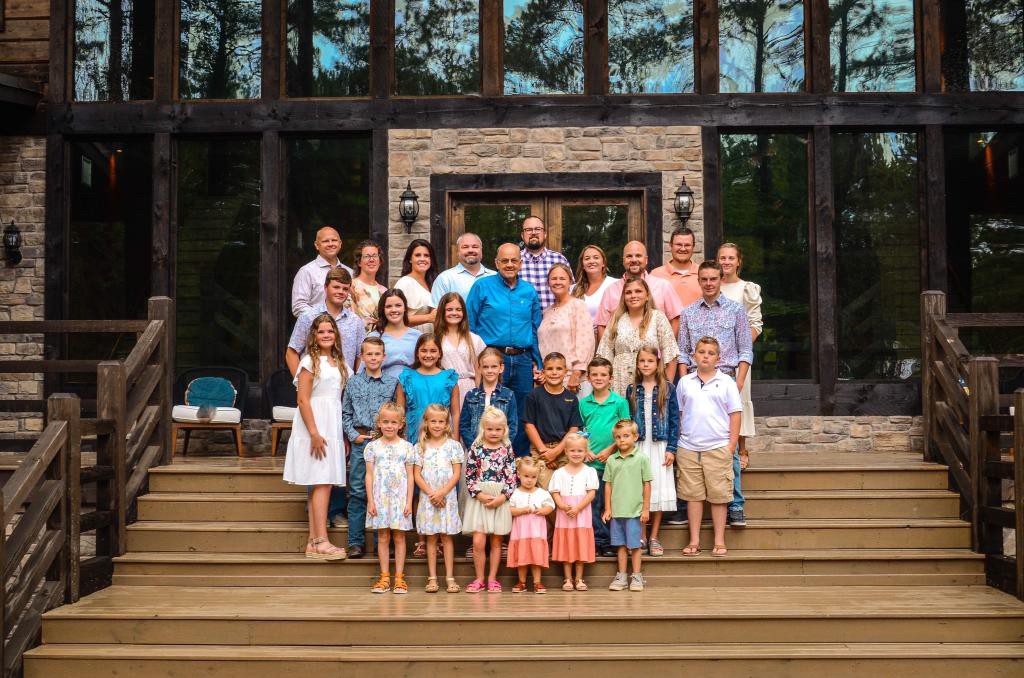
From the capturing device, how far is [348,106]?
10.6 metres

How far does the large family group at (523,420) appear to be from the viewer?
6703 mm

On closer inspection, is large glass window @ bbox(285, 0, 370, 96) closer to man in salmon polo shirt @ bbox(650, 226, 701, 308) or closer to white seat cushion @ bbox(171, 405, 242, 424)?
white seat cushion @ bbox(171, 405, 242, 424)

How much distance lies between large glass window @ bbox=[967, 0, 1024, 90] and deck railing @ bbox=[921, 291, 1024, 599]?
3.26 meters

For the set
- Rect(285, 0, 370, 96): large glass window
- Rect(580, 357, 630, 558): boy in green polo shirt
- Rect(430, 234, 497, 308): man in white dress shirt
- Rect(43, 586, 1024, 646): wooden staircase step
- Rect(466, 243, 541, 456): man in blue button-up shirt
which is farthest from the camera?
Rect(285, 0, 370, 96): large glass window

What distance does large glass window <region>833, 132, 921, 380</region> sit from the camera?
10391mm

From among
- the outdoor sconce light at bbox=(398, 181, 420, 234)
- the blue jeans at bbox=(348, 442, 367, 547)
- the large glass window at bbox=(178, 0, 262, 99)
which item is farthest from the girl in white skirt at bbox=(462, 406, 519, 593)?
the large glass window at bbox=(178, 0, 262, 99)

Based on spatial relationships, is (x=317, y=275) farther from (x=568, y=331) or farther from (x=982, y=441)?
(x=982, y=441)

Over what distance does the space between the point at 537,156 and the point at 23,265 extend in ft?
16.8

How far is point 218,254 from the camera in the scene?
10.8m

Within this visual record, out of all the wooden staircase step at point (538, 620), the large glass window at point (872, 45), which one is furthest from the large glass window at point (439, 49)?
the wooden staircase step at point (538, 620)

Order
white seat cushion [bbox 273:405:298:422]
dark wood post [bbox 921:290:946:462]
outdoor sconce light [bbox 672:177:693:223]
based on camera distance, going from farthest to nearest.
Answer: outdoor sconce light [bbox 672:177:693:223] < white seat cushion [bbox 273:405:298:422] < dark wood post [bbox 921:290:946:462]

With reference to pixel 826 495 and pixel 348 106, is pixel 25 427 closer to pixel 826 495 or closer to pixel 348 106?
pixel 348 106

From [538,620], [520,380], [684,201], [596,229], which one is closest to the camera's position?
[538,620]

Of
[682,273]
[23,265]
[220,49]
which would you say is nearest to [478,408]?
[682,273]
